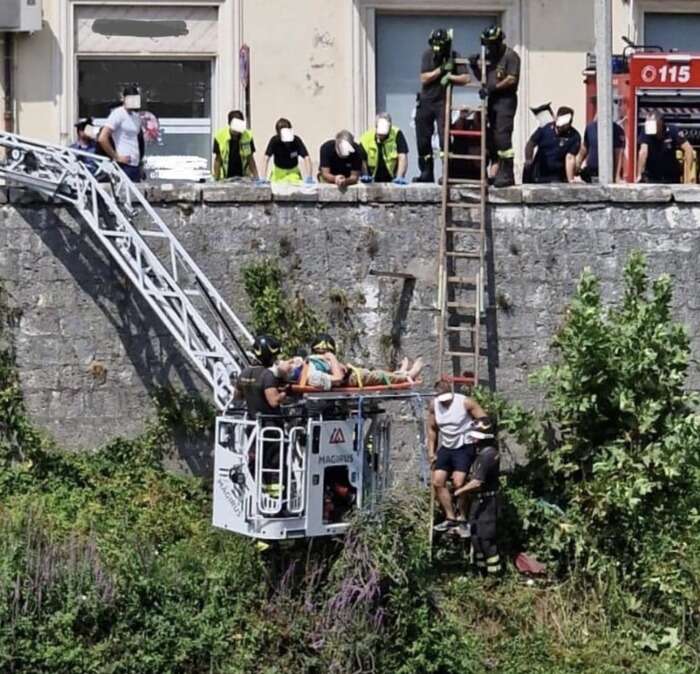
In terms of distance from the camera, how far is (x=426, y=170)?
23.7 metres

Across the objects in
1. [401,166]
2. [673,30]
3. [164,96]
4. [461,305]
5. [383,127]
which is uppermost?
[673,30]

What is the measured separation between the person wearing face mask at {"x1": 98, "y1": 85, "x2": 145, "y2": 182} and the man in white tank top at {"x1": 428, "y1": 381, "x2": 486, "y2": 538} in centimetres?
408

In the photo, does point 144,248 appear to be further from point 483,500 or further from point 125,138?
point 483,500

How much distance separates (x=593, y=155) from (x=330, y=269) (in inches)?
140

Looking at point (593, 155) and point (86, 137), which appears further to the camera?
point (593, 155)

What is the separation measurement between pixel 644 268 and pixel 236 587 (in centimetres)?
519

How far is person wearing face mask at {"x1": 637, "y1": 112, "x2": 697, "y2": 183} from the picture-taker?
2478 cm

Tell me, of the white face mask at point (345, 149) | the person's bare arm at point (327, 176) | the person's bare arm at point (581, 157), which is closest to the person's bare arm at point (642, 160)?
the person's bare arm at point (581, 157)

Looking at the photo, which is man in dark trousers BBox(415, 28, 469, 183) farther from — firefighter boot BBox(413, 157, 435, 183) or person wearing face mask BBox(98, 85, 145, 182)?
person wearing face mask BBox(98, 85, 145, 182)

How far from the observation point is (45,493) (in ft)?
72.1

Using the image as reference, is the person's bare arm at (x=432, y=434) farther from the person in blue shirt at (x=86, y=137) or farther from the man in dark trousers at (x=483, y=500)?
the person in blue shirt at (x=86, y=137)

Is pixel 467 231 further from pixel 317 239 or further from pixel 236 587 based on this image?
pixel 236 587

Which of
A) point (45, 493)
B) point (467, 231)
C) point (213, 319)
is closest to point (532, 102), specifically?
point (467, 231)

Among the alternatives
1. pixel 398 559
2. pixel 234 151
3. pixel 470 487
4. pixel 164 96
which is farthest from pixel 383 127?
pixel 398 559
